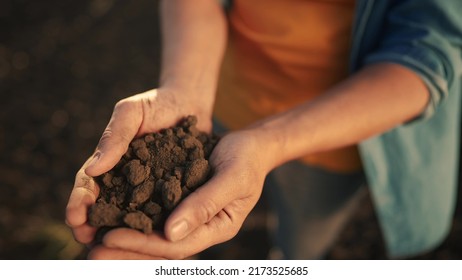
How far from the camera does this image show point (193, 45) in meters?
1.09

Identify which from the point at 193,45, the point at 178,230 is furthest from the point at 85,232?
the point at 193,45

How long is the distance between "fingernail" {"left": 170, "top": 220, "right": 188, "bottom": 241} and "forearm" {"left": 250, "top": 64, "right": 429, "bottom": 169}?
306 millimetres

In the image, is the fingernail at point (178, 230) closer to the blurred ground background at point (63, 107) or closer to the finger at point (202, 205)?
the finger at point (202, 205)

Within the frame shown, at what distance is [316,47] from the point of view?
3.57 feet

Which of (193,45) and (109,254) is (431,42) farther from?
(109,254)

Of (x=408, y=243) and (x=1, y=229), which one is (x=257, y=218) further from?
(x=1, y=229)

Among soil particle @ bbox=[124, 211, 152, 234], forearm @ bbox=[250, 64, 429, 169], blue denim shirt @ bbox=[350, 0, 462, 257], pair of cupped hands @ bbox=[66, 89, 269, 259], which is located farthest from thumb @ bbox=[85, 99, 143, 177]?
blue denim shirt @ bbox=[350, 0, 462, 257]

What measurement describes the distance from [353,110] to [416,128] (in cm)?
27

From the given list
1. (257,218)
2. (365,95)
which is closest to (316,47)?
(365,95)

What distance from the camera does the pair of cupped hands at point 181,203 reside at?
28.9 inches

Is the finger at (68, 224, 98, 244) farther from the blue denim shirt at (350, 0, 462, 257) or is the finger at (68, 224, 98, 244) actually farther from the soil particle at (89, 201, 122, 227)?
the blue denim shirt at (350, 0, 462, 257)

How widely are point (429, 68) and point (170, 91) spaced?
1.86ft

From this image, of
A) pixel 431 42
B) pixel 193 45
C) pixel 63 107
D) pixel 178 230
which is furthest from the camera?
pixel 63 107

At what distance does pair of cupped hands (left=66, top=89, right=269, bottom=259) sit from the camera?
734mm
